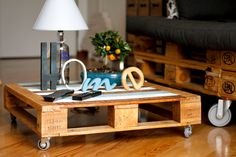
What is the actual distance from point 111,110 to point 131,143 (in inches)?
7.1

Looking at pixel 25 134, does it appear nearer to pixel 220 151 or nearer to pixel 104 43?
pixel 104 43

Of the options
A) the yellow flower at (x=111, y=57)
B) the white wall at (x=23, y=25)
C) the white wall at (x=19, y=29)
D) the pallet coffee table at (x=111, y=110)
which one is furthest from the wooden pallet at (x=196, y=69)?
the white wall at (x=19, y=29)

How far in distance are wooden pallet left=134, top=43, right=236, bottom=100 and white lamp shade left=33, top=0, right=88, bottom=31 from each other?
62 centimetres

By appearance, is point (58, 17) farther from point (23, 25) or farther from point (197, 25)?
point (23, 25)

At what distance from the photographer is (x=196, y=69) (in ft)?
7.77

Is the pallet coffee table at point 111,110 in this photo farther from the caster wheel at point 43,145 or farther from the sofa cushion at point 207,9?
the sofa cushion at point 207,9

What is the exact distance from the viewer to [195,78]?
2588mm

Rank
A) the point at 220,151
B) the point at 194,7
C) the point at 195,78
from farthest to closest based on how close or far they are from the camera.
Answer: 1. the point at 194,7
2. the point at 195,78
3. the point at 220,151

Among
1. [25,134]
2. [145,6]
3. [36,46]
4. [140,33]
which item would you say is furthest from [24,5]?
[25,134]

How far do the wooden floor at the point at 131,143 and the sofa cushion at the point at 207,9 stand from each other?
82 cm

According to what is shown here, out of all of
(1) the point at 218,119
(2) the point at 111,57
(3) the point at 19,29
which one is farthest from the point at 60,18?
(3) the point at 19,29

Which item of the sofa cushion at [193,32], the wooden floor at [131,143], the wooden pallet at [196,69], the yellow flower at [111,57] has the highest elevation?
the sofa cushion at [193,32]

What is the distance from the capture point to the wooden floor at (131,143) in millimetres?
1707

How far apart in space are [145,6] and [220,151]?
2794mm
